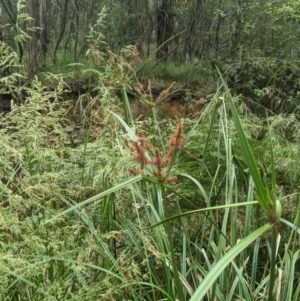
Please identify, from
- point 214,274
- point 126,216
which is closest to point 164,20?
point 126,216

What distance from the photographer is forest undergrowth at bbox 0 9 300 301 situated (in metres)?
1.05

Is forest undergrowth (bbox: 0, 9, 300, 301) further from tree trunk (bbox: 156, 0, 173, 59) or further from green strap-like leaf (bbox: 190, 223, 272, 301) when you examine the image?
tree trunk (bbox: 156, 0, 173, 59)

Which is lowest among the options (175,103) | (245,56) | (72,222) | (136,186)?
(175,103)

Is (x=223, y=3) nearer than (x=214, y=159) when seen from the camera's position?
No

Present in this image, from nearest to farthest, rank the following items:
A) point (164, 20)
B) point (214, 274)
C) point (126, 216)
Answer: point (214, 274)
point (126, 216)
point (164, 20)

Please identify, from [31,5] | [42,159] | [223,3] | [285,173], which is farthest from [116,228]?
[223,3]

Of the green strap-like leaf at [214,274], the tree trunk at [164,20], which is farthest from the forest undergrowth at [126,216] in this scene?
the tree trunk at [164,20]

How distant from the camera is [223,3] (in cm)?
1005

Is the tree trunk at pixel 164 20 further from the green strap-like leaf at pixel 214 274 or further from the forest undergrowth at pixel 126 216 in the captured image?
the green strap-like leaf at pixel 214 274

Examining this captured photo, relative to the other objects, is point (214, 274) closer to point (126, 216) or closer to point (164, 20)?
point (126, 216)

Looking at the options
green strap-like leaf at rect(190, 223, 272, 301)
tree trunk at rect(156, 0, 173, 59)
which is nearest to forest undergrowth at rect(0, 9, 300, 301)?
green strap-like leaf at rect(190, 223, 272, 301)

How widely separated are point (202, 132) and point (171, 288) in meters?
0.98

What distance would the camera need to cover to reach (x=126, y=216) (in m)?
1.64

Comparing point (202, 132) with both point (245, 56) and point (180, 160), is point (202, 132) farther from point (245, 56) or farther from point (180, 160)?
point (245, 56)
